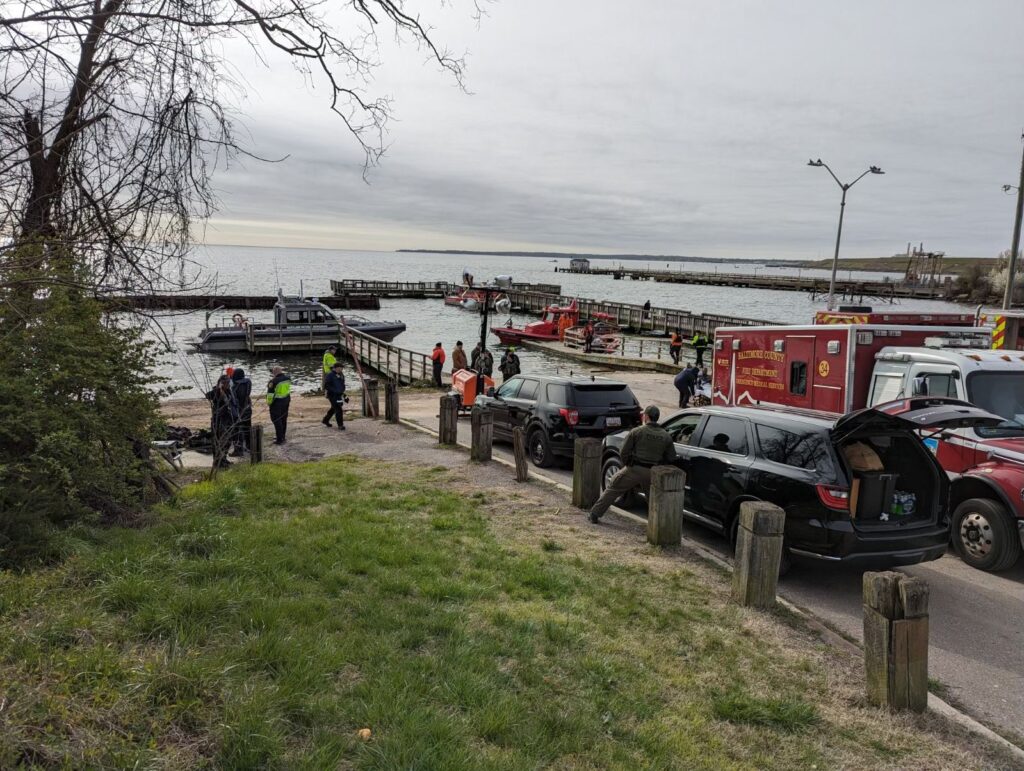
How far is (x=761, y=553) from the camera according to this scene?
551 centimetres

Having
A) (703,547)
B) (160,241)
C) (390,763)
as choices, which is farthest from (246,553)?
(703,547)

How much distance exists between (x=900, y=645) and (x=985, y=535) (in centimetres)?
396

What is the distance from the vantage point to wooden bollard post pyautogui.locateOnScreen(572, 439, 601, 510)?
340 inches

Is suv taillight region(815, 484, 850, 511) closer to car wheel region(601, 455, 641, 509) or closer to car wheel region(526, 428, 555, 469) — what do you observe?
car wheel region(601, 455, 641, 509)

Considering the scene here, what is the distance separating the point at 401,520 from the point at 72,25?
5331mm

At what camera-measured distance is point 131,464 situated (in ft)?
22.0

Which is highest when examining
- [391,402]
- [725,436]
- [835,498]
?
[725,436]

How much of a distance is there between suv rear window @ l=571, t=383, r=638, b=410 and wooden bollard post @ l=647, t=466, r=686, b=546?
4.71 meters

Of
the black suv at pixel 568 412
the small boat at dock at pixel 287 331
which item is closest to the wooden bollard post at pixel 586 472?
the black suv at pixel 568 412

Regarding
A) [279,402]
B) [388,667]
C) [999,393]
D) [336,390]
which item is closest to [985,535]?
[999,393]

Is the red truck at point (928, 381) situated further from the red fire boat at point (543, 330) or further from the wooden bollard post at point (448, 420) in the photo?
the red fire boat at point (543, 330)

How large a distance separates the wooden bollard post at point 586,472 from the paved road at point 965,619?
4.32 ft

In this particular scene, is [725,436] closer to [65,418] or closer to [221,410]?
[65,418]

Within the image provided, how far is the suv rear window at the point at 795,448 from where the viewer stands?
625 cm
